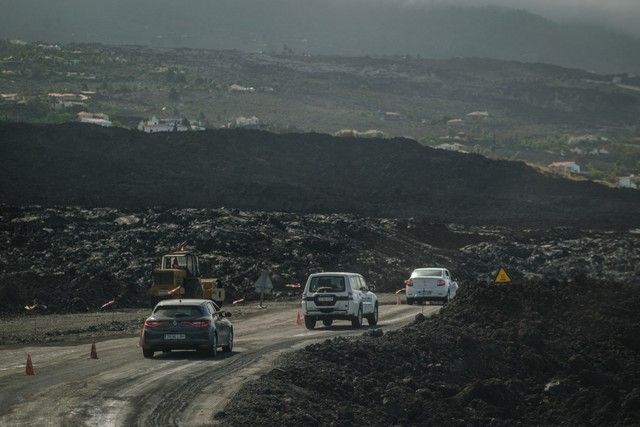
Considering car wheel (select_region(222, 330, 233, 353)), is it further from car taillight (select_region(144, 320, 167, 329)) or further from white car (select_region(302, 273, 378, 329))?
white car (select_region(302, 273, 378, 329))

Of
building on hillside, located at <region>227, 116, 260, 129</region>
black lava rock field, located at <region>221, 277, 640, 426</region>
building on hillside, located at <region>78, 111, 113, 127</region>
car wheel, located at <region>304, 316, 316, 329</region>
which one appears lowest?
car wheel, located at <region>304, 316, 316, 329</region>

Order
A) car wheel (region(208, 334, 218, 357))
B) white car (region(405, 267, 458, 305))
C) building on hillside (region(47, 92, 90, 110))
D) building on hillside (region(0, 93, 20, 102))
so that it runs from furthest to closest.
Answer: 1. building on hillside (region(0, 93, 20, 102))
2. building on hillside (region(47, 92, 90, 110))
3. white car (region(405, 267, 458, 305))
4. car wheel (region(208, 334, 218, 357))

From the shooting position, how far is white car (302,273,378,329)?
1654 inches

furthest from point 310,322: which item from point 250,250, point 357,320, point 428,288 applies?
point 250,250

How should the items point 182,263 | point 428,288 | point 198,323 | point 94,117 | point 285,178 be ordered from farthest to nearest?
point 94,117 → point 285,178 → point 428,288 → point 182,263 → point 198,323

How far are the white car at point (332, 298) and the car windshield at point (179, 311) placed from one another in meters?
10.3

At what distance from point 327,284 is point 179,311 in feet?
35.4

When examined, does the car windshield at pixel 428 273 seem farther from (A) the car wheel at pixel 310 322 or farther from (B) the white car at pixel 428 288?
(A) the car wheel at pixel 310 322

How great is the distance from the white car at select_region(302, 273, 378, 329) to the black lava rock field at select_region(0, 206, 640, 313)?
15861mm

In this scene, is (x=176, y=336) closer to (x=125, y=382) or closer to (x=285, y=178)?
(x=125, y=382)

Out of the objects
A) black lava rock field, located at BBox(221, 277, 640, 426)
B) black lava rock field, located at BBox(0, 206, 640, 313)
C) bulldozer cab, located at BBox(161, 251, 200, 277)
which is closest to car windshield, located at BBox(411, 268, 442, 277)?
black lava rock field, located at BBox(0, 206, 640, 313)

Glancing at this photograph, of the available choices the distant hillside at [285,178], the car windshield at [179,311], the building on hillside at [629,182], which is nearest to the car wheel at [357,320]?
the car windshield at [179,311]

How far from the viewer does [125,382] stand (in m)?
26.7

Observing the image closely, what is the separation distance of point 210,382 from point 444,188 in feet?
291
